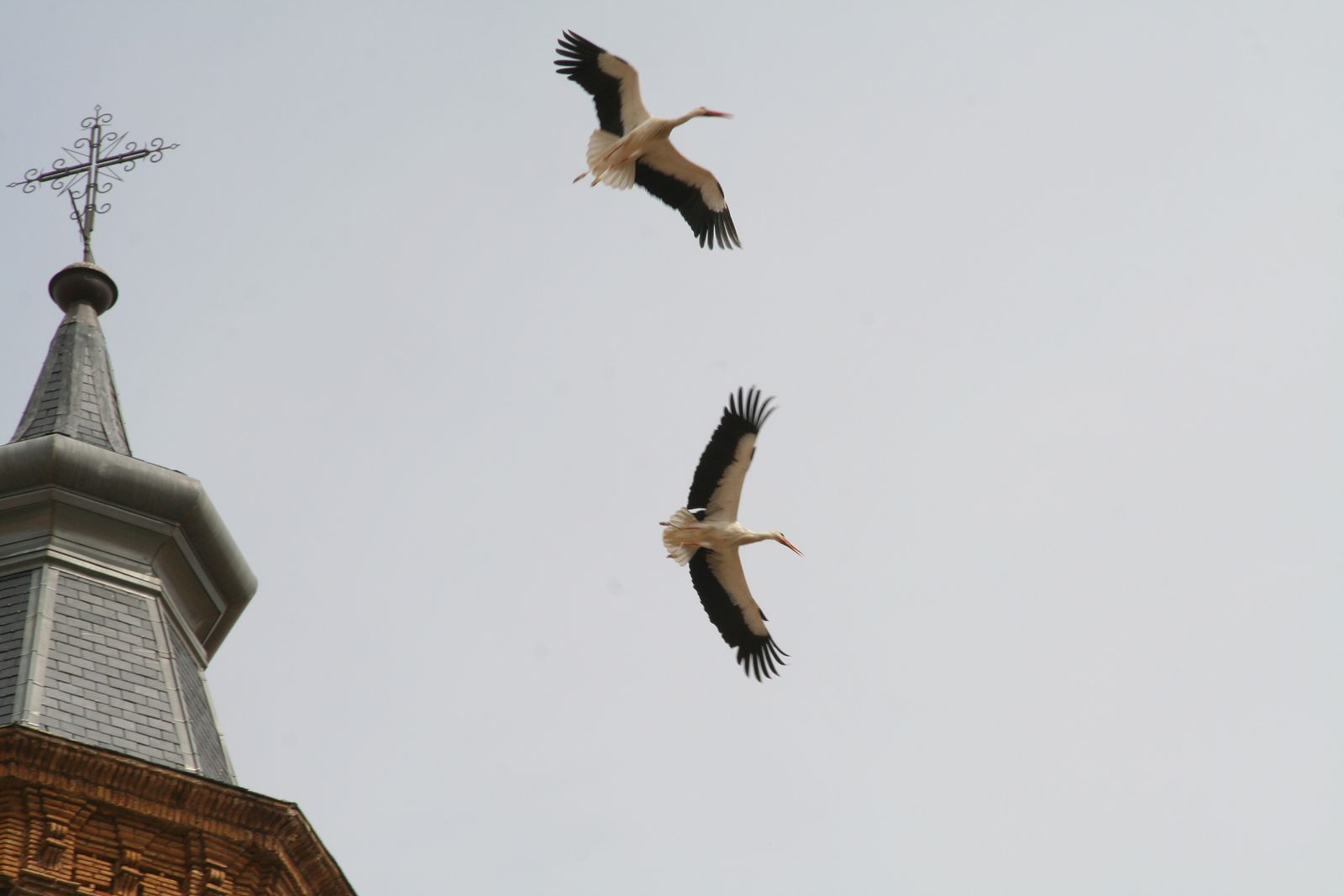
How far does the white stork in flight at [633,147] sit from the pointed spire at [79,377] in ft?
24.6

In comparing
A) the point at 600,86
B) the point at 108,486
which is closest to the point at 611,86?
the point at 600,86

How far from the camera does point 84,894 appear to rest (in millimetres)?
28172

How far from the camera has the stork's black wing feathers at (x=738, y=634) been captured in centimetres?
3056

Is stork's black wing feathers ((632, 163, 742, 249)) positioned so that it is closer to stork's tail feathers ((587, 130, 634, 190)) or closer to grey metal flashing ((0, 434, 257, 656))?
stork's tail feathers ((587, 130, 634, 190))

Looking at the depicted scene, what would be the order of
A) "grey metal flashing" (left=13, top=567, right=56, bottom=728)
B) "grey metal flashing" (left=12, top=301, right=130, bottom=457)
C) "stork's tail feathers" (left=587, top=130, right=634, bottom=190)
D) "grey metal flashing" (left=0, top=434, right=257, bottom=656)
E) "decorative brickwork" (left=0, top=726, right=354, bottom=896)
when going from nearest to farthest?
"decorative brickwork" (left=0, top=726, right=354, bottom=896) → "grey metal flashing" (left=13, top=567, right=56, bottom=728) → "stork's tail feathers" (left=587, top=130, right=634, bottom=190) → "grey metal flashing" (left=0, top=434, right=257, bottom=656) → "grey metal flashing" (left=12, top=301, right=130, bottom=457)

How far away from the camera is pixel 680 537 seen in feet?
97.1

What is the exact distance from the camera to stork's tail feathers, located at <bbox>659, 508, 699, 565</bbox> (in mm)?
29562

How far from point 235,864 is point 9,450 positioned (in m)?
6.77

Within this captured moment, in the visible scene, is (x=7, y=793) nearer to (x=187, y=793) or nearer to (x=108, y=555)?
(x=187, y=793)

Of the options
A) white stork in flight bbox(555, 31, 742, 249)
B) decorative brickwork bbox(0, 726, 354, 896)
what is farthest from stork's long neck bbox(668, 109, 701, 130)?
decorative brickwork bbox(0, 726, 354, 896)

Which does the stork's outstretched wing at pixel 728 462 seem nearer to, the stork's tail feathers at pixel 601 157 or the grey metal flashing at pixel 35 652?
the stork's tail feathers at pixel 601 157

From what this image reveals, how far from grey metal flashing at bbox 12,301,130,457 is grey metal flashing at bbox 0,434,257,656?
2.42 feet

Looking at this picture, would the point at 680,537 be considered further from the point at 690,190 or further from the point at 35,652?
the point at 35,652

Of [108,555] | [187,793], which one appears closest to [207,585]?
[108,555]
